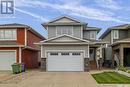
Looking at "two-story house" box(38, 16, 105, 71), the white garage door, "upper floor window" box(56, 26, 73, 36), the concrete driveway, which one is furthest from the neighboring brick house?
the concrete driveway

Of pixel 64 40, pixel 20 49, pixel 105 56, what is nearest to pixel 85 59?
pixel 64 40

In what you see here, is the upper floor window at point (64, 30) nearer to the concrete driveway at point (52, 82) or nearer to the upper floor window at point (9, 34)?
the upper floor window at point (9, 34)

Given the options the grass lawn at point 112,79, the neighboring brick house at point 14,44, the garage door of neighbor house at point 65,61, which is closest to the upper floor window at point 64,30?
the neighboring brick house at point 14,44

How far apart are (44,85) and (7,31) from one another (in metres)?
19.6

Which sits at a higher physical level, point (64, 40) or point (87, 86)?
point (64, 40)

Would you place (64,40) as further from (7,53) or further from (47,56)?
(7,53)

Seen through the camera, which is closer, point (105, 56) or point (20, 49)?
point (20, 49)

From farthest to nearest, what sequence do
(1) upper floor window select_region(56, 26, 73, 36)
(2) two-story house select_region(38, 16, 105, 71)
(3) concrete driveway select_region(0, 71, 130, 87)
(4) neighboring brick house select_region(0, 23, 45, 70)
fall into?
(1) upper floor window select_region(56, 26, 73, 36) → (4) neighboring brick house select_region(0, 23, 45, 70) → (2) two-story house select_region(38, 16, 105, 71) → (3) concrete driveway select_region(0, 71, 130, 87)

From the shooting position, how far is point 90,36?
138ft

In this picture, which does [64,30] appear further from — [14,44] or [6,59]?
[6,59]

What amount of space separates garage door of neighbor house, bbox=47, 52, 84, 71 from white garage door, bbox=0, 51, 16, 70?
4503 millimetres

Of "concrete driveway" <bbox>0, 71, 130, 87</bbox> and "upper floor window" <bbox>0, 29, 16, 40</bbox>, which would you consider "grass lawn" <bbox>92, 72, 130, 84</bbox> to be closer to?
"concrete driveway" <bbox>0, 71, 130, 87</bbox>

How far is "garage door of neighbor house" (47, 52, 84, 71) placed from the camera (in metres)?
33.5

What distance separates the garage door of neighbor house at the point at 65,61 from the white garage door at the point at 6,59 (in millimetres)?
4503
